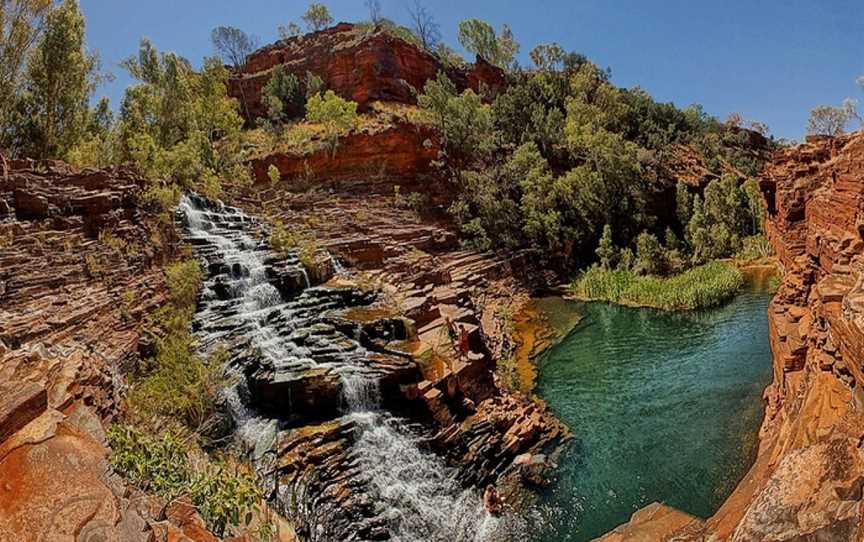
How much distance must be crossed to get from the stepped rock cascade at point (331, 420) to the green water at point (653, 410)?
7.99 feet

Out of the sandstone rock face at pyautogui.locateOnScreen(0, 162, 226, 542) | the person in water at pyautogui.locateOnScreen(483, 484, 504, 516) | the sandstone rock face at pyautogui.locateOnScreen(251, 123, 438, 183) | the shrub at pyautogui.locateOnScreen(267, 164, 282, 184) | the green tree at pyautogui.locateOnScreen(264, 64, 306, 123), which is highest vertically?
the green tree at pyautogui.locateOnScreen(264, 64, 306, 123)

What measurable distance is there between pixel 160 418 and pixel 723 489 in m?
12.3

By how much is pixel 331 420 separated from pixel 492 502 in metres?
4.28

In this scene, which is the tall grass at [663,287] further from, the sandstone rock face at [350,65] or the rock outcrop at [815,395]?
the sandstone rock face at [350,65]

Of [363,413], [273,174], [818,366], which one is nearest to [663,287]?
[363,413]

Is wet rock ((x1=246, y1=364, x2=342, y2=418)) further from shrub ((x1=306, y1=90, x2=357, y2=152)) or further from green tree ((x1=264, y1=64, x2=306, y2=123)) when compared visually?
green tree ((x1=264, y1=64, x2=306, y2=123))

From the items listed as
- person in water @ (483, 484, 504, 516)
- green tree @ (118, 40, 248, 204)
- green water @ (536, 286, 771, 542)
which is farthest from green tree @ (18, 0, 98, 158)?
green water @ (536, 286, 771, 542)

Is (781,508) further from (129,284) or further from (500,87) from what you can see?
(500,87)

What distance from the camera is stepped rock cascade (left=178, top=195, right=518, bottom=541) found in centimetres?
1009

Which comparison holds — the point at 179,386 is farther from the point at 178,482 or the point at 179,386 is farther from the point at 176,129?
the point at 176,129

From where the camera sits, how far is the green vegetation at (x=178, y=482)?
239 inches

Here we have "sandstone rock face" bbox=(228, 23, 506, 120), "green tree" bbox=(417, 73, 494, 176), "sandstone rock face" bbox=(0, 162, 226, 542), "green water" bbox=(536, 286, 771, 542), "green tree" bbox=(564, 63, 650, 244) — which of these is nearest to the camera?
"sandstone rock face" bbox=(0, 162, 226, 542)

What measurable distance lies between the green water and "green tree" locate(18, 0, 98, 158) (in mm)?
20569

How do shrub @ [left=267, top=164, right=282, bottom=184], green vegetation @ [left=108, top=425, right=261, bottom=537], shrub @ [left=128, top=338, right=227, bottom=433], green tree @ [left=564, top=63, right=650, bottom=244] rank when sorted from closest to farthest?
1. green vegetation @ [left=108, top=425, right=261, bottom=537]
2. shrub @ [left=128, top=338, right=227, bottom=433]
3. shrub @ [left=267, top=164, right=282, bottom=184]
4. green tree @ [left=564, top=63, right=650, bottom=244]
